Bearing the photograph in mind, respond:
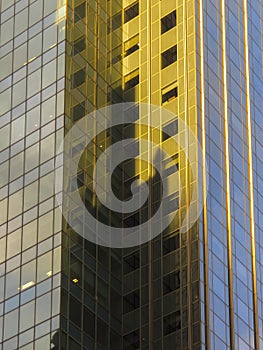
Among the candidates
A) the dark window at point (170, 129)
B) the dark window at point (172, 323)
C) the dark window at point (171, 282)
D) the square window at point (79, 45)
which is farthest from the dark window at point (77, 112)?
the dark window at point (172, 323)

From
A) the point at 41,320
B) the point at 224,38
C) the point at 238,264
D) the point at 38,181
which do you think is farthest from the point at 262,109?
the point at 41,320

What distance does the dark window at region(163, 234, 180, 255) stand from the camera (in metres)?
85.8

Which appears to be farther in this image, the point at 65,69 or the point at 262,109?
the point at 262,109

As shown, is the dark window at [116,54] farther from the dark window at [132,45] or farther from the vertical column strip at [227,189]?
the vertical column strip at [227,189]

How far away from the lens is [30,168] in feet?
289

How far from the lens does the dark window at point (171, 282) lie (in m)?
84.6

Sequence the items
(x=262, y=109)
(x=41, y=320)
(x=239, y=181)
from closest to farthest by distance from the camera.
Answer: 1. (x=41, y=320)
2. (x=239, y=181)
3. (x=262, y=109)

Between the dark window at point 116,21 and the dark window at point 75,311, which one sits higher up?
the dark window at point 116,21

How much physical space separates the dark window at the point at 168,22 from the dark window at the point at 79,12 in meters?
6.46

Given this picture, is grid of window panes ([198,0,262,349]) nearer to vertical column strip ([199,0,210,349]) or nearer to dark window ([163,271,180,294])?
vertical column strip ([199,0,210,349])

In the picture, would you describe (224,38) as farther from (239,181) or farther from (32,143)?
(32,143)

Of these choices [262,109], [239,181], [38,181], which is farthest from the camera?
[262,109]

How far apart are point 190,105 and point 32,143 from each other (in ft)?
39.8

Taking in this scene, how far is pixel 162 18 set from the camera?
3740 inches
